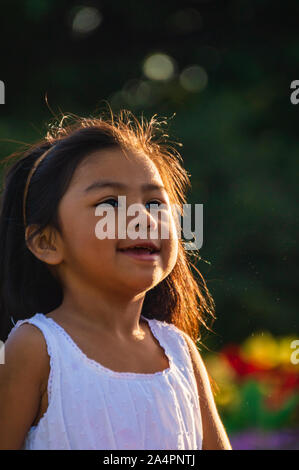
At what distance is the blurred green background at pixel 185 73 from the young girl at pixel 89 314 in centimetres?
298

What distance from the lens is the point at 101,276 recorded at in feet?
4.60

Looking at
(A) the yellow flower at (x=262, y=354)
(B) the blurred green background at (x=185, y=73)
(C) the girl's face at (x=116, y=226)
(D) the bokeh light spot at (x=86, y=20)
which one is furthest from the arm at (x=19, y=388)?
(D) the bokeh light spot at (x=86, y=20)

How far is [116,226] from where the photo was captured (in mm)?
1385

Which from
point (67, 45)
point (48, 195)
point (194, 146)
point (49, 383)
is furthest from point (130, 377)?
point (67, 45)

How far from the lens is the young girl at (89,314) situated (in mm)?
1317

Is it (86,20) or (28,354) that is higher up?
(86,20)

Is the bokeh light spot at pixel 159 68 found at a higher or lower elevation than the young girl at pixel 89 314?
higher

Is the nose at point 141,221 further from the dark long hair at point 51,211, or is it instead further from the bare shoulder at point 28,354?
the bare shoulder at point 28,354

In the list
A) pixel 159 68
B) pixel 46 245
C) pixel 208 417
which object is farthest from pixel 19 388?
pixel 159 68

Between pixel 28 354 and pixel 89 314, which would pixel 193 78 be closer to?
pixel 89 314

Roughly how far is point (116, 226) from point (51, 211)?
0.60 ft

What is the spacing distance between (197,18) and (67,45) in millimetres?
1013

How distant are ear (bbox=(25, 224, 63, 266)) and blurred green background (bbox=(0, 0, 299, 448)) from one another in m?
3.08

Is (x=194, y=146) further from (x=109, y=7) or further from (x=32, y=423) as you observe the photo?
(x=32, y=423)
